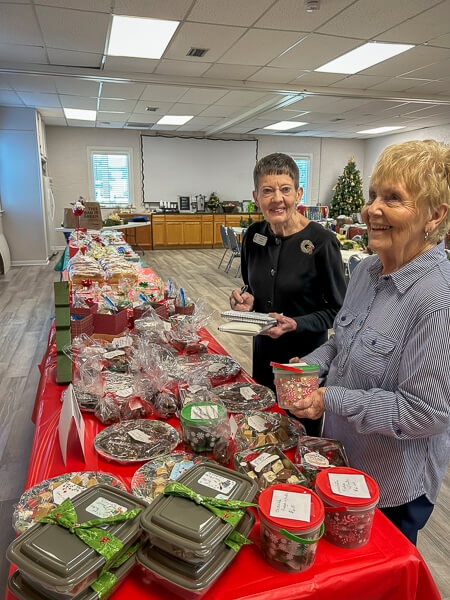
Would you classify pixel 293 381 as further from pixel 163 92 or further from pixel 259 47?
pixel 163 92

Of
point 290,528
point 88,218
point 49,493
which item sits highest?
point 88,218

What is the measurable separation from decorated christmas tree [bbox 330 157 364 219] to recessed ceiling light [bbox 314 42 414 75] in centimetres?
634

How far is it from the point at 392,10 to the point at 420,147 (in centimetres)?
385

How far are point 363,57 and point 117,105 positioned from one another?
472cm

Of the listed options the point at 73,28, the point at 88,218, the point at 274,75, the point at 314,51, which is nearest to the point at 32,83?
the point at 88,218

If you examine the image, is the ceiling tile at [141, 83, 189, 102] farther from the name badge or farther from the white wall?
the name badge

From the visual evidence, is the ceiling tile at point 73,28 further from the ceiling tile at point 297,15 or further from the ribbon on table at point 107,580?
the ribbon on table at point 107,580

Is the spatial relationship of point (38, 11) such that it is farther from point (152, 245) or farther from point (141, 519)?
point (152, 245)

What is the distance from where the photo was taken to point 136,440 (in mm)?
1246

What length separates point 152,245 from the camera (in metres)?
11.6

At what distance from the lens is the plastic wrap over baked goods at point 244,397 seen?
1441mm

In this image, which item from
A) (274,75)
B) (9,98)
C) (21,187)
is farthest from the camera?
(21,187)

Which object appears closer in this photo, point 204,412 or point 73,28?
point 204,412

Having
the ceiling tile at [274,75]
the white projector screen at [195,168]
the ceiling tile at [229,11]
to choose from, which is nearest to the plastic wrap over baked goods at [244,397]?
the ceiling tile at [229,11]
